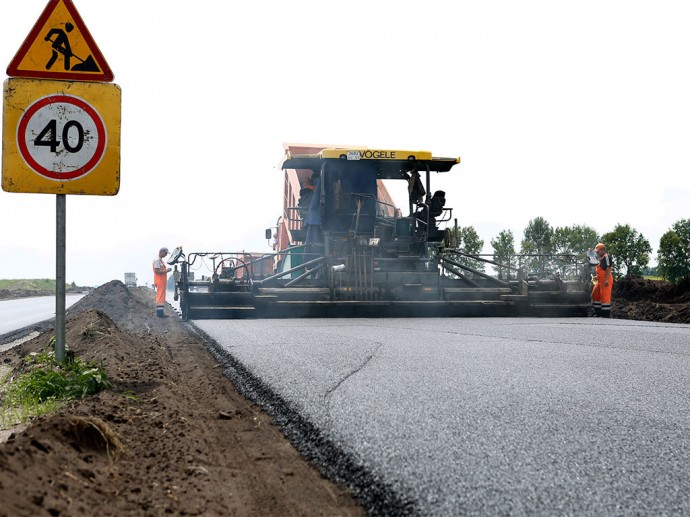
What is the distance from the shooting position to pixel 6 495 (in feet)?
7.38

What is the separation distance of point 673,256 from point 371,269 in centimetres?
3703

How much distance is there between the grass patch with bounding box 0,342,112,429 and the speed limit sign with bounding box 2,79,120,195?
1.28 meters

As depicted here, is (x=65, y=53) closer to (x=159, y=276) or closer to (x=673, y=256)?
(x=159, y=276)

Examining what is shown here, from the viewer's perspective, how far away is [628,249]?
47.5 m

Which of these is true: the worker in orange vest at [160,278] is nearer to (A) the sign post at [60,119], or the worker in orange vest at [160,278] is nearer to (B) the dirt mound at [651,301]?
(A) the sign post at [60,119]

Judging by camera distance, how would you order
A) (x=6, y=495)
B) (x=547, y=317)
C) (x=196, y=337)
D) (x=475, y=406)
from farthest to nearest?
(x=547, y=317) → (x=196, y=337) → (x=475, y=406) → (x=6, y=495)

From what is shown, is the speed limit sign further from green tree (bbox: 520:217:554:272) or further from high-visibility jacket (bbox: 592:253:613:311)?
green tree (bbox: 520:217:554:272)

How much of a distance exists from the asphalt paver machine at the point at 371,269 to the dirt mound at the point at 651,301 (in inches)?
131

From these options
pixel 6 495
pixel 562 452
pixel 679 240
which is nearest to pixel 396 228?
pixel 562 452

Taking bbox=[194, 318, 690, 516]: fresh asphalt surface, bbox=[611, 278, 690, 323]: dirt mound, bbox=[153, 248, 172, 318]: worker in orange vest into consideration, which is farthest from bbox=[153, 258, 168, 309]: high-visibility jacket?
bbox=[611, 278, 690, 323]: dirt mound

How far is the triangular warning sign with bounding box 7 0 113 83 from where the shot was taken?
5.15 meters

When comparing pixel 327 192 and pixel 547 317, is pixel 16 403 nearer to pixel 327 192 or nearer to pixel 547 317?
pixel 327 192

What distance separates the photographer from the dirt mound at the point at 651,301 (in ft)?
51.0

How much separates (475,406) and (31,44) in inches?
157
